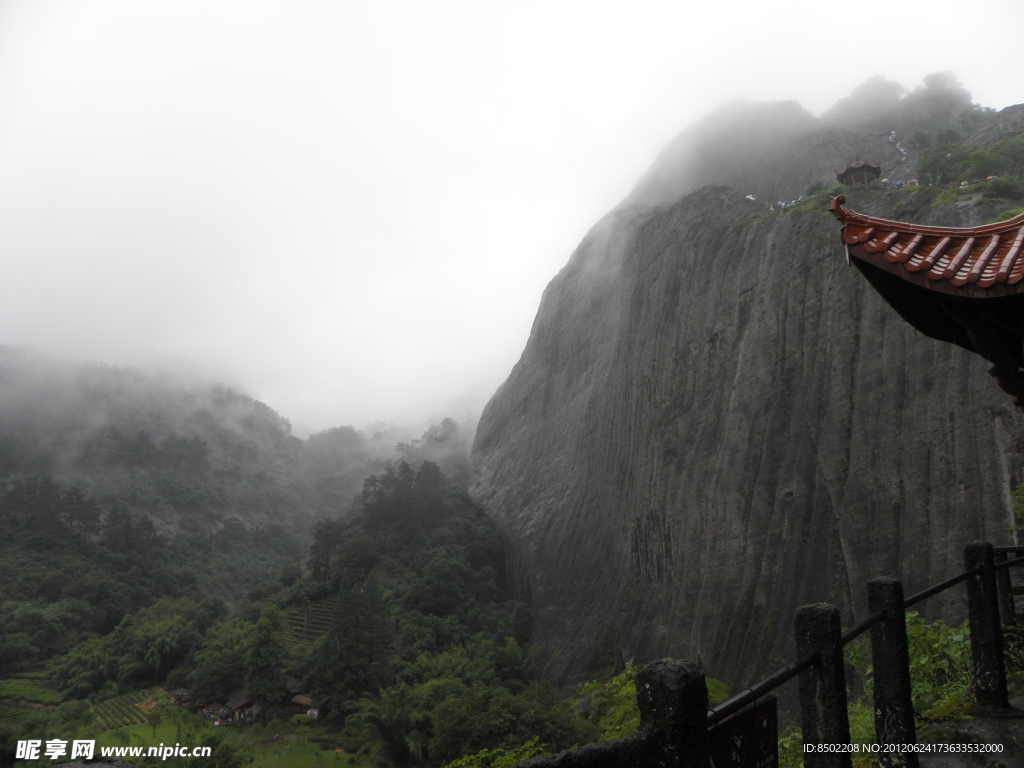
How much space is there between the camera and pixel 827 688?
3.44 meters

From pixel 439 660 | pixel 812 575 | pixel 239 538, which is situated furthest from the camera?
pixel 239 538

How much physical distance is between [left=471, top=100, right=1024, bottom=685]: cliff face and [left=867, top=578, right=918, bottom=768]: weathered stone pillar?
39.1 ft

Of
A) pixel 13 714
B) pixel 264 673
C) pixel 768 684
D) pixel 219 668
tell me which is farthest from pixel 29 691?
pixel 768 684

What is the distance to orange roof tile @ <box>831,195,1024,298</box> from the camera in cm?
345

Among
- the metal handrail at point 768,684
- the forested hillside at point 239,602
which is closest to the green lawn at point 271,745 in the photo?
Answer: the forested hillside at point 239,602

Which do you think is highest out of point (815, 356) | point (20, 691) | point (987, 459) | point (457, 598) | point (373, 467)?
point (373, 467)

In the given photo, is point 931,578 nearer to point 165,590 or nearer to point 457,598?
point 457,598

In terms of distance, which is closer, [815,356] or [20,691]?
[815,356]

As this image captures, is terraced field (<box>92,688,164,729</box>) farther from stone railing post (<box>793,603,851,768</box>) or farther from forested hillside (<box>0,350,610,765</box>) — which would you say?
Answer: stone railing post (<box>793,603,851,768</box>)

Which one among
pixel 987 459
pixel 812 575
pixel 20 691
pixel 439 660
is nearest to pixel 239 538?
pixel 20 691

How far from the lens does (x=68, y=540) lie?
4625 centimetres

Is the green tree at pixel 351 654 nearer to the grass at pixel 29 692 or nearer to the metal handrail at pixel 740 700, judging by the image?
the grass at pixel 29 692

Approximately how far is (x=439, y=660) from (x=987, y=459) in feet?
67.9

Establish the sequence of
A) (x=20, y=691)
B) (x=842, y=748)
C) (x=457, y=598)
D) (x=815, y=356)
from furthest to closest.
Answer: (x=457, y=598) < (x=20, y=691) < (x=815, y=356) < (x=842, y=748)
